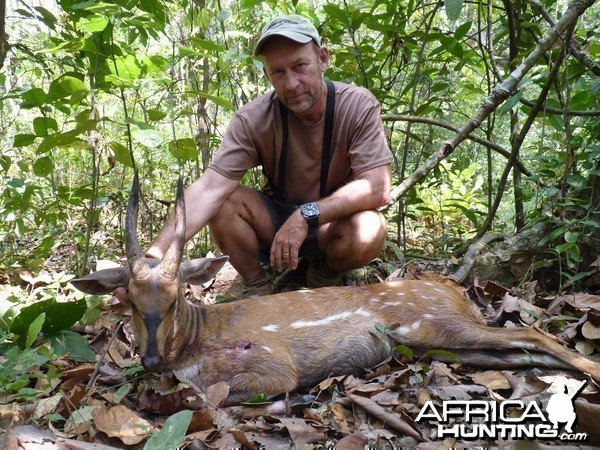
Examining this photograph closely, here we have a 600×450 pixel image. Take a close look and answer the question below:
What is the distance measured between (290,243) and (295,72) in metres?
1.53

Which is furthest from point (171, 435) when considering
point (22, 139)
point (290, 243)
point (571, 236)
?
point (571, 236)

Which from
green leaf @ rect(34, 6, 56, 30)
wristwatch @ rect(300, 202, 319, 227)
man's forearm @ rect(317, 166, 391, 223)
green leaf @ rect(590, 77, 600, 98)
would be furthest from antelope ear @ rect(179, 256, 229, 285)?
green leaf @ rect(590, 77, 600, 98)

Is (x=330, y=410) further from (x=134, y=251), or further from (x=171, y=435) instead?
(x=134, y=251)

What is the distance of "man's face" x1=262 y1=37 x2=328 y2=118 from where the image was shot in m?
5.01

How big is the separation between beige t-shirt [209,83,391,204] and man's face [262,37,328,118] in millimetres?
230

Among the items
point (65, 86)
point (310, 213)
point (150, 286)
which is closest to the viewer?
point (150, 286)

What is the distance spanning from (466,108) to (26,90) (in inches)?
384

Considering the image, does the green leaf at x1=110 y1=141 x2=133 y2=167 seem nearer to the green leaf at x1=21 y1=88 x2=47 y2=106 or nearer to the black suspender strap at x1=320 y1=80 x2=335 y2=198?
the green leaf at x1=21 y1=88 x2=47 y2=106

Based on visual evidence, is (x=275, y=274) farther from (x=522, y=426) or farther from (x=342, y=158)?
(x=522, y=426)

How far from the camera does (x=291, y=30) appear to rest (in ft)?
16.2

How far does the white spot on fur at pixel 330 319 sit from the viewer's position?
14.3 feet

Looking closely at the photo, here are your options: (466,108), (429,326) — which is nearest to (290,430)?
(429,326)

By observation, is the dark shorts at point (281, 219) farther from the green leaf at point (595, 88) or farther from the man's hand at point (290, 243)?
the green leaf at point (595, 88)
